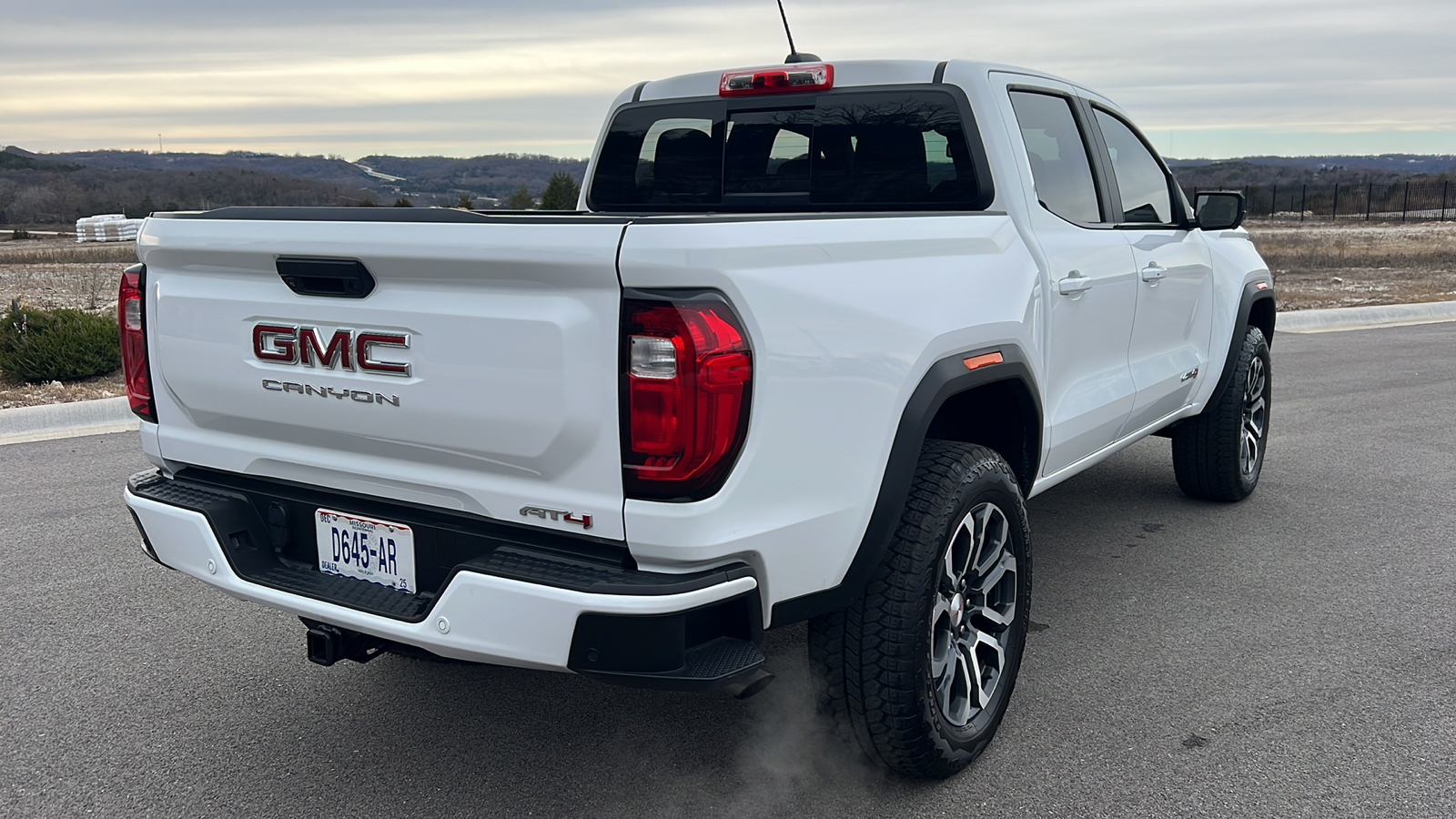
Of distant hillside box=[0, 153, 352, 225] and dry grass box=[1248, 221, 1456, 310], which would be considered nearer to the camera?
dry grass box=[1248, 221, 1456, 310]

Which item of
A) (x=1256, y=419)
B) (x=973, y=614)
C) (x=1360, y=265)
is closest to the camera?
(x=973, y=614)

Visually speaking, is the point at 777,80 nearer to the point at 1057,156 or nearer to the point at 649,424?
the point at 1057,156

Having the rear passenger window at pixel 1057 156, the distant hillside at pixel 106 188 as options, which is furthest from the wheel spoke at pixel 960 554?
the distant hillside at pixel 106 188

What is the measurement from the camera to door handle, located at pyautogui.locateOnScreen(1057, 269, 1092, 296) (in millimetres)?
3803

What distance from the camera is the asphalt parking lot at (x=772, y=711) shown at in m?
3.14

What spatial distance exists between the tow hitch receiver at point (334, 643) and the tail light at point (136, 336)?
0.81 meters

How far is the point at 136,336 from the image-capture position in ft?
10.7

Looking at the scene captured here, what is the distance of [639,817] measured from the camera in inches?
120

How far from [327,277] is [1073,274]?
2.36 meters

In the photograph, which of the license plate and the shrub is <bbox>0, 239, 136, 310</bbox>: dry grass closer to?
the shrub

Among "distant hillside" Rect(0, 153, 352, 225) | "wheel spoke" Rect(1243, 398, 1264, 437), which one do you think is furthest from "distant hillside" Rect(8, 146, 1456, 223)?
"wheel spoke" Rect(1243, 398, 1264, 437)

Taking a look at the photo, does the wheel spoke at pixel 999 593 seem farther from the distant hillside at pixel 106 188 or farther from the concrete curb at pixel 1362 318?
the distant hillside at pixel 106 188

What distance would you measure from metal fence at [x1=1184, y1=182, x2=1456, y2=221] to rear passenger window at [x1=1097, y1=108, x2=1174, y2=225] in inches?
2104

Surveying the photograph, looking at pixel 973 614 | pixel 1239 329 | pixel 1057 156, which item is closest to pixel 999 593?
pixel 973 614
